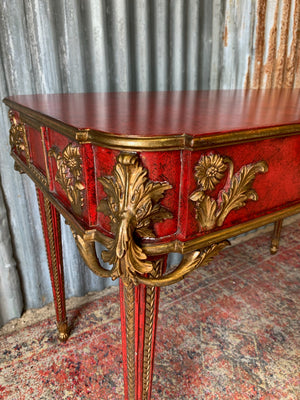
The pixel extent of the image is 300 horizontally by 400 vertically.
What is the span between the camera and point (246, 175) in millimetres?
525

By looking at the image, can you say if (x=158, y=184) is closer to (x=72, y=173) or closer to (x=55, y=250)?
(x=72, y=173)

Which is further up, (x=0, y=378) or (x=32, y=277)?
(x=32, y=277)

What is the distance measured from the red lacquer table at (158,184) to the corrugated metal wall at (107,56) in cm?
57

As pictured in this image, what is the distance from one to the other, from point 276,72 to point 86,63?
986 mm

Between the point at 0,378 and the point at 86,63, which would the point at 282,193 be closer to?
the point at 86,63

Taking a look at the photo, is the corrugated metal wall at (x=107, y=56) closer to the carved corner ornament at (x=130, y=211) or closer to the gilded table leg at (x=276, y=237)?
the gilded table leg at (x=276, y=237)

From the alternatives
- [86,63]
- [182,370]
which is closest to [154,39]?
[86,63]

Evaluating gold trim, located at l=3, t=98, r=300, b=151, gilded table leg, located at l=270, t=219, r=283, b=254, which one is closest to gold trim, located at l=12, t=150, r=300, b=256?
gold trim, located at l=3, t=98, r=300, b=151

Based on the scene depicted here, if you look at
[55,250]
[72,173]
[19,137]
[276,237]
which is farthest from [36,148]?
[276,237]

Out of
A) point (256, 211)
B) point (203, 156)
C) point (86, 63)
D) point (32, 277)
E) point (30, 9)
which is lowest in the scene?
point (32, 277)

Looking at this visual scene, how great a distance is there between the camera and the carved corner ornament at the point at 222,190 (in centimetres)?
47

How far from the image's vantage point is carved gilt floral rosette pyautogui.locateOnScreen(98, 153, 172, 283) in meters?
0.44

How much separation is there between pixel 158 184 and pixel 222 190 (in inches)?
4.7

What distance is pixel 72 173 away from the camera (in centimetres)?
54
